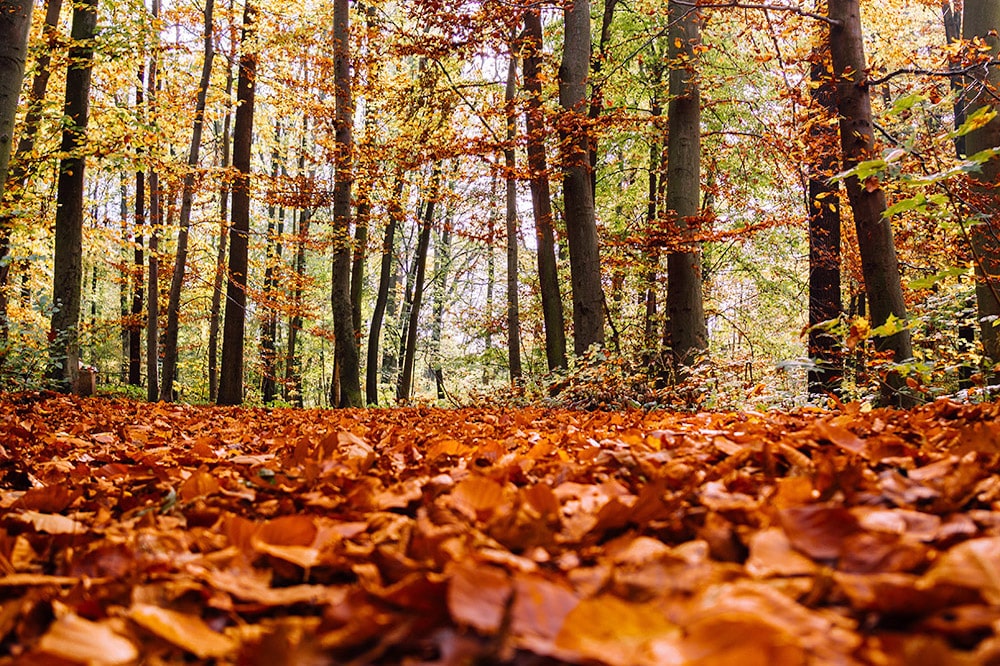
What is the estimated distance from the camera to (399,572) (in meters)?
0.99

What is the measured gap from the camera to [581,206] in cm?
864

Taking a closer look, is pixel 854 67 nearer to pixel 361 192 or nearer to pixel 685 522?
pixel 685 522

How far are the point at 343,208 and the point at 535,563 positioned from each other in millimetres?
10355

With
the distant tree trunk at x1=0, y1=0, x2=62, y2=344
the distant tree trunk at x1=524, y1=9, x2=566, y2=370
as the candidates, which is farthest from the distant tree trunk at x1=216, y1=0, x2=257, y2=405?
the distant tree trunk at x1=524, y1=9, x2=566, y2=370

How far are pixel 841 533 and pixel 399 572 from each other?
62cm

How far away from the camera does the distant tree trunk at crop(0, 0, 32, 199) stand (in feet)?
13.7

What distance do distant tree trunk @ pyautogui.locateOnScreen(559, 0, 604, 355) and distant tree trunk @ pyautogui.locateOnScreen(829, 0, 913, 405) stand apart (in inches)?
156

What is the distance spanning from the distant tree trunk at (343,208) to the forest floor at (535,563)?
28.2 feet

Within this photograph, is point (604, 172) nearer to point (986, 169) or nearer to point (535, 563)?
point (986, 169)

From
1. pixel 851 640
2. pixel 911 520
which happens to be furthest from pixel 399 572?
pixel 911 520

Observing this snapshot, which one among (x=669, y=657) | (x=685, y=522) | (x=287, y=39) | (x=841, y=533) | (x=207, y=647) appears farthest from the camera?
(x=287, y=39)

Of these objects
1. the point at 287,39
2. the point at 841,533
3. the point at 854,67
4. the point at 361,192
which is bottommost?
the point at 841,533

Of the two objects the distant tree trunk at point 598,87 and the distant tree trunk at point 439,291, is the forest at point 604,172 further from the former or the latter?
the distant tree trunk at point 439,291

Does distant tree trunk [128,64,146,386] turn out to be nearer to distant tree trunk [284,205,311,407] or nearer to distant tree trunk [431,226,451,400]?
distant tree trunk [284,205,311,407]
